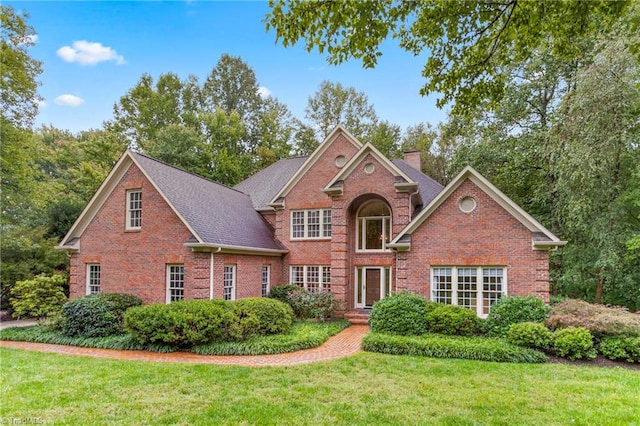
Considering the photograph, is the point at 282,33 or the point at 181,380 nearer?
the point at 282,33

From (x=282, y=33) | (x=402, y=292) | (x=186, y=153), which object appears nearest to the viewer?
(x=282, y=33)

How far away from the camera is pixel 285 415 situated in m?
6.21

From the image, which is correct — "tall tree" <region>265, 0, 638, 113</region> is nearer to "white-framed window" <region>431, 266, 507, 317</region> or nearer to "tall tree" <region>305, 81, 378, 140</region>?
"white-framed window" <region>431, 266, 507, 317</region>

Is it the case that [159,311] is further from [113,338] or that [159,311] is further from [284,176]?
[284,176]

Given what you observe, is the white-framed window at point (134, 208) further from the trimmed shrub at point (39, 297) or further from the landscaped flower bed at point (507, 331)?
the landscaped flower bed at point (507, 331)

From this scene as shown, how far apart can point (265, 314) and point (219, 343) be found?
1.79 meters

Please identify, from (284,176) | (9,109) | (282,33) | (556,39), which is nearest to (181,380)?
(282,33)

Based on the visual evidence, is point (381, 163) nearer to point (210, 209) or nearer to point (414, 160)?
point (414, 160)

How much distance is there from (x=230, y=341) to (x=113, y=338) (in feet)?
13.0

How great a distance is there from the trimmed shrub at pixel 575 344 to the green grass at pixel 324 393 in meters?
0.67

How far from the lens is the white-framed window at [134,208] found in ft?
48.2

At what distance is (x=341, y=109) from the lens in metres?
38.6

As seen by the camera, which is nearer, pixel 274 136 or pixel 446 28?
pixel 446 28

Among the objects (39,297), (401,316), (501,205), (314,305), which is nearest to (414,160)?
(501,205)
